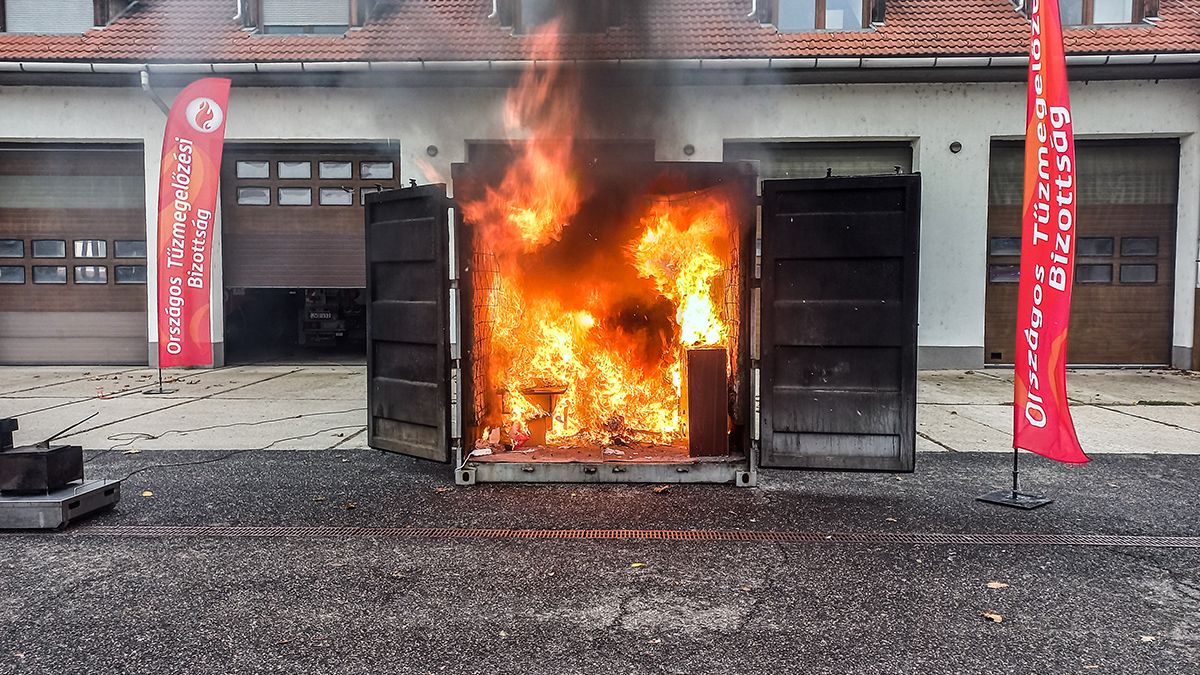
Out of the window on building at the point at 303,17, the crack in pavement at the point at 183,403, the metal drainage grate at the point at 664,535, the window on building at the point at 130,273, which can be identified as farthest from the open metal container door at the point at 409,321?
the window on building at the point at 130,273

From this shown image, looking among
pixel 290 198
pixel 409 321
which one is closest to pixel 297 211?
pixel 290 198

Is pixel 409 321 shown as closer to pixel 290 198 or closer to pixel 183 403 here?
pixel 183 403

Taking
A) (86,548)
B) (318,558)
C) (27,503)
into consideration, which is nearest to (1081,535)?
(318,558)

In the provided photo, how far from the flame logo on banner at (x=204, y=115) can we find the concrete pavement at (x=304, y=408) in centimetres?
334

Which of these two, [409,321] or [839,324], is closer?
[839,324]

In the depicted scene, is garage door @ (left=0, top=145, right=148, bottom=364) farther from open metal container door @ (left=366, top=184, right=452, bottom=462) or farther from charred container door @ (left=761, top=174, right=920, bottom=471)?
charred container door @ (left=761, top=174, right=920, bottom=471)

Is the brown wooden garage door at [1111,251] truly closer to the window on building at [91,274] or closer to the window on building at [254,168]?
the window on building at [254,168]

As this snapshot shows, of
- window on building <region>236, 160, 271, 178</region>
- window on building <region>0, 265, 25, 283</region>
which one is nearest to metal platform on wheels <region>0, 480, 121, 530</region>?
window on building <region>236, 160, 271, 178</region>

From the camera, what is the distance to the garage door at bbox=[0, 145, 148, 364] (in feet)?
39.4

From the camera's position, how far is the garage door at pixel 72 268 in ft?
39.4

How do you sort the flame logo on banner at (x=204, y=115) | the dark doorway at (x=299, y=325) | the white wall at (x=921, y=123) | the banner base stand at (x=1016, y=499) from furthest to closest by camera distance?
the dark doorway at (x=299, y=325) < the white wall at (x=921, y=123) < the flame logo on banner at (x=204, y=115) < the banner base stand at (x=1016, y=499)

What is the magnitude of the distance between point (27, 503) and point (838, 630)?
4.59 metres

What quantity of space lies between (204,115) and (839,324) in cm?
784

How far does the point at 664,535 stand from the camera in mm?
4156
